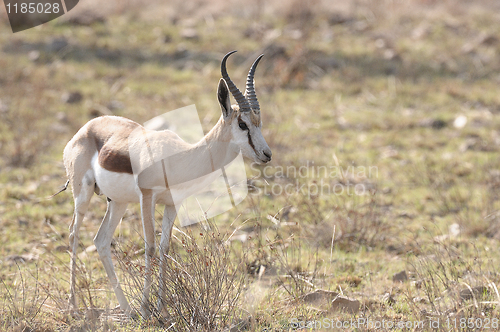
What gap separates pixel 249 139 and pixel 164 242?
3.53 feet

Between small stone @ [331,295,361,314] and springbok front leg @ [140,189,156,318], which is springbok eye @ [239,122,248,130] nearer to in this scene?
springbok front leg @ [140,189,156,318]

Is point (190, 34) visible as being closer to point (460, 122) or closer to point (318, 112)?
point (318, 112)

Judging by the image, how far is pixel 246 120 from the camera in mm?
3881

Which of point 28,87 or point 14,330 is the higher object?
point 14,330

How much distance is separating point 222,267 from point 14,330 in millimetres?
1551

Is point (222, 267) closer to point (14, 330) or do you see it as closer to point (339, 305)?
point (339, 305)

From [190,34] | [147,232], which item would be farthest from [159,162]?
[190,34]

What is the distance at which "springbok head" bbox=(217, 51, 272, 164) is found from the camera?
12.7 ft

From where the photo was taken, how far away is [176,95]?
1141 cm

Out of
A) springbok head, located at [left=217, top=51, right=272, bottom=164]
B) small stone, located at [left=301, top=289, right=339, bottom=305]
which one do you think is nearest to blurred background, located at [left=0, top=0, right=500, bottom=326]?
small stone, located at [left=301, top=289, right=339, bottom=305]

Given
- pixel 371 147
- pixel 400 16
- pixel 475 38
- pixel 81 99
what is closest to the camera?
pixel 371 147

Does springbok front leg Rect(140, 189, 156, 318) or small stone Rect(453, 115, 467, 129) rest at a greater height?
springbok front leg Rect(140, 189, 156, 318)

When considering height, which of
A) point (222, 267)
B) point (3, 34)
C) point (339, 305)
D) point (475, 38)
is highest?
point (222, 267)

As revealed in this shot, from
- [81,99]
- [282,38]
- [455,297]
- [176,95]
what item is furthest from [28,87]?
[455,297]
